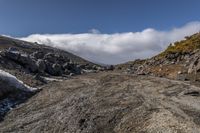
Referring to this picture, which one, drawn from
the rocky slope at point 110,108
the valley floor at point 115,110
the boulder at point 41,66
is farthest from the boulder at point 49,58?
the valley floor at point 115,110

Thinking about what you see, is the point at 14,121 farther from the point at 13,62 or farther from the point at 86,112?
the point at 13,62

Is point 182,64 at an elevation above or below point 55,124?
above

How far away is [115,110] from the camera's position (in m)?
31.4

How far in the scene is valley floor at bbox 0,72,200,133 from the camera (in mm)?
26969

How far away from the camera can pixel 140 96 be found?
34719 millimetres

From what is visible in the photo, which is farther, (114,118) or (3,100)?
(3,100)

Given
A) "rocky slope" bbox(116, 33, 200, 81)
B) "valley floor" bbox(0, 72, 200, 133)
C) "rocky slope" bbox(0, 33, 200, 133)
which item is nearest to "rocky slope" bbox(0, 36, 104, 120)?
"rocky slope" bbox(0, 33, 200, 133)

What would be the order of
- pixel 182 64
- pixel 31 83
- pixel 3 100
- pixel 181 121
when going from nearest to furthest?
pixel 181 121
pixel 3 100
pixel 31 83
pixel 182 64

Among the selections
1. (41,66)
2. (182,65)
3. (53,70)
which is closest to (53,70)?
(53,70)

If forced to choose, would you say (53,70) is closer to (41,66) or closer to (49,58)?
(41,66)

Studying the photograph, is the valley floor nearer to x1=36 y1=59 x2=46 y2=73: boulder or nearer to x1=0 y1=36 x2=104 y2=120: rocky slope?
x1=0 y1=36 x2=104 y2=120: rocky slope

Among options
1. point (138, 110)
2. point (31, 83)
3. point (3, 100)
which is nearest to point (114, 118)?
point (138, 110)

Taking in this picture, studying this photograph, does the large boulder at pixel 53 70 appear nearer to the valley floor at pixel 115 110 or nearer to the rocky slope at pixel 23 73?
the rocky slope at pixel 23 73

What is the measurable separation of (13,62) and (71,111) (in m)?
46.8
